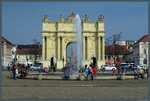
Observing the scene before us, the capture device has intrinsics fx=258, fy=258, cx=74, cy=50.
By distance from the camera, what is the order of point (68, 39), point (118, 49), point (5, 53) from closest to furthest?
point (68, 39), point (5, 53), point (118, 49)

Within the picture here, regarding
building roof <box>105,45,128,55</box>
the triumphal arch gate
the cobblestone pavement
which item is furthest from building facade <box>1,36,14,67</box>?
the cobblestone pavement

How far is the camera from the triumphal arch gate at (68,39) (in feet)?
253

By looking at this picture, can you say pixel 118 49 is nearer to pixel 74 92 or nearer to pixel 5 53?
pixel 5 53

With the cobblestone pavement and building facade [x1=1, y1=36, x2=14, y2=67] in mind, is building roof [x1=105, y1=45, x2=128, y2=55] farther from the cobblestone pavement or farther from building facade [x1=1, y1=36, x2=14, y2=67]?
the cobblestone pavement

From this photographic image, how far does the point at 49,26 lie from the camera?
77.9 meters

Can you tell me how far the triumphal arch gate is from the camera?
77062 mm

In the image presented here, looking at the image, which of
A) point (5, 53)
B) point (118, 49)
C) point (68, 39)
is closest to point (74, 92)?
point (68, 39)

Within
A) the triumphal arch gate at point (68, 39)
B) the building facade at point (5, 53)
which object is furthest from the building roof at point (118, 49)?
the building facade at point (5, 53)

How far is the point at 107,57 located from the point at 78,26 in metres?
74.7


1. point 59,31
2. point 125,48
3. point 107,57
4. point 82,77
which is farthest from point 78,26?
point 125,48

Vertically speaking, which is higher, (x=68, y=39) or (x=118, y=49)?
(x=68, y=39)

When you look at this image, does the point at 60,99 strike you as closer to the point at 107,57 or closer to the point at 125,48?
the point at 107,57

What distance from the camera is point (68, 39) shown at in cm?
7800

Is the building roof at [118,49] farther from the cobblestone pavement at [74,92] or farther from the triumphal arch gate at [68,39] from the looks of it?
the cobblestone pavement at [74,92]
